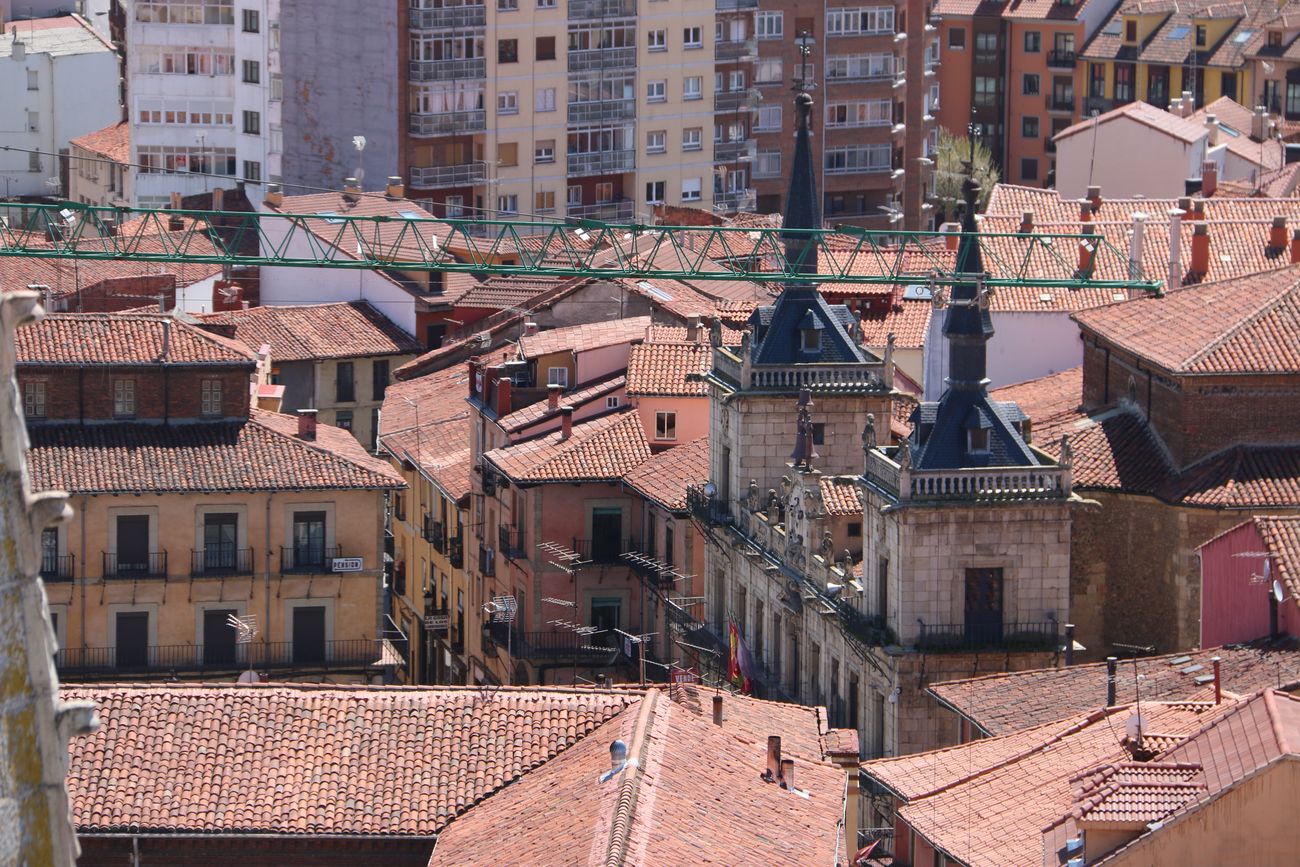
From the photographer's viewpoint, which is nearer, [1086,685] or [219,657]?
[1086,685]

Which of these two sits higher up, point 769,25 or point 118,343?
point 769,25

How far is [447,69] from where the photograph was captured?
122562 millimetres

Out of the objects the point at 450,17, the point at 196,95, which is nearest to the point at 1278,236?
the point at 450,17

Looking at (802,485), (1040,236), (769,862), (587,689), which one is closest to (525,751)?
(587,689)

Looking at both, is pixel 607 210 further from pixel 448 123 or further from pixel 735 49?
pixel 735 49

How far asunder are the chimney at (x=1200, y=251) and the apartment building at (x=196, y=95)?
50400 millimetres

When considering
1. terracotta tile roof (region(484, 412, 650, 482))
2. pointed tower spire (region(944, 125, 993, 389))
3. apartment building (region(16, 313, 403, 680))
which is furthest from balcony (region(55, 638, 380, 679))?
pointed tower spire (region(944, 125, 993, 389))

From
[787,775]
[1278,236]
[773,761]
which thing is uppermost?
[1278,236]

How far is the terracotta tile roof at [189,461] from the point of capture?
68.8 metres

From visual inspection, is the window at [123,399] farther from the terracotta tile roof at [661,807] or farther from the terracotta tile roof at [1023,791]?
the terracotta tile roof at [1023,791]

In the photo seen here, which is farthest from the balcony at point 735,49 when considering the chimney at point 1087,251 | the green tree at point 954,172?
the chimney at point 1087,251

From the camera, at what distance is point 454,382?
89.9m

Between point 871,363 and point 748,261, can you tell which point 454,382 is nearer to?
point 748,261

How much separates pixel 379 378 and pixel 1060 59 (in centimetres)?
7704
